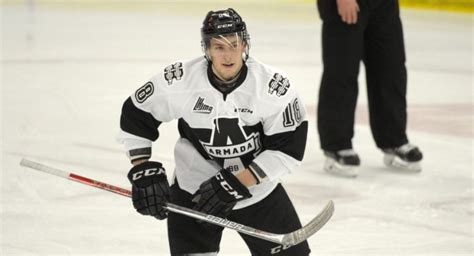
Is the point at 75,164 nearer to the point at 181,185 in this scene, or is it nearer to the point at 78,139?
the point at 78,139

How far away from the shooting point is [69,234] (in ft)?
10.2

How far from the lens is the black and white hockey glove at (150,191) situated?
2.21 m

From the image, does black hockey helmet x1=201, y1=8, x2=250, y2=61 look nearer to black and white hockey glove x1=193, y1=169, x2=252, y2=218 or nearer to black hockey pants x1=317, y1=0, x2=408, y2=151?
black and white hockey glove x1=193, y1=169, x2=252, y2=218

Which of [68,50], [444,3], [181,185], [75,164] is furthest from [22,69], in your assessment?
[444,3]

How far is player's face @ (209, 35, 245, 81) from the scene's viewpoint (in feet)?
7.26

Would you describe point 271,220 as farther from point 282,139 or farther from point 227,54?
point 227,54

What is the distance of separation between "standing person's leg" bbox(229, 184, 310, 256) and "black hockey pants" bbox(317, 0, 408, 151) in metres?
1.61

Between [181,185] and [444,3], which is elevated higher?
[181,185]

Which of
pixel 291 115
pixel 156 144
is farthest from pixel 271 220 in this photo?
pixel 156 144

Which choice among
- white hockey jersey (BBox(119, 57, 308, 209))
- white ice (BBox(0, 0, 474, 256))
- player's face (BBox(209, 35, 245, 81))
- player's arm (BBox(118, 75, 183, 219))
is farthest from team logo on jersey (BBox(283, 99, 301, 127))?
white ice (BBox(0, 0, 474, 256))

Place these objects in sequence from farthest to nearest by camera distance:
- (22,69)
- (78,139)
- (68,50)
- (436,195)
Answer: (68,50) < (22,69) < (78,139) < (436,195)

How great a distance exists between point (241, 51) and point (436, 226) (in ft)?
4.27

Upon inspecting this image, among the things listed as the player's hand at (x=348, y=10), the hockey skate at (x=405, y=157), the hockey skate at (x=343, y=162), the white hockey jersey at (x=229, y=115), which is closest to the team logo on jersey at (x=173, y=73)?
the white hockey jersey at (x=229, y=115)

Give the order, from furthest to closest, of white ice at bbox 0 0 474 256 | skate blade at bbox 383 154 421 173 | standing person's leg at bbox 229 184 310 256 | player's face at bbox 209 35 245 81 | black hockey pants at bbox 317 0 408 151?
skate blade at bbox 383 154 421 173, black hockey pants at bbox 317 0 408 151, white ice at bbox 0 0 474 256, standing person's leg at bbox 229 184 310 256, player's face at bbox 209 35 245 81
